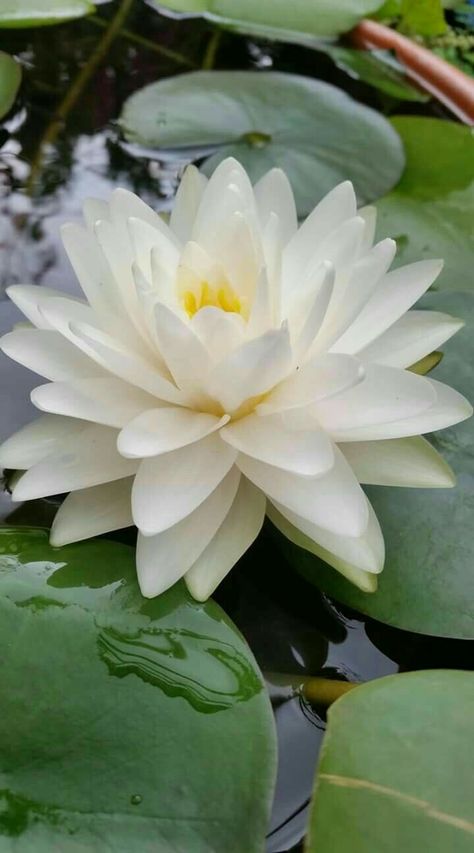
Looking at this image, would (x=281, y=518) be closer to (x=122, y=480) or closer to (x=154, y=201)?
(x=122, y=480)

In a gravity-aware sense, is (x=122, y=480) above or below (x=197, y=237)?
below

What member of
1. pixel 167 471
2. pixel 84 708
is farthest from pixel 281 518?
pixel 84 708

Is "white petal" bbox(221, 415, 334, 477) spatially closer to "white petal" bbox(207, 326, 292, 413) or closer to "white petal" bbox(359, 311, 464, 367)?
"white petal" bbox(207, 326, 292, 413)

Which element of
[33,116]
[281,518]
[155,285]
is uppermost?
[155,285]

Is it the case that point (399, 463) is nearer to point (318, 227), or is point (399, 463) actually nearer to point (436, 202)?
point (318, 227)

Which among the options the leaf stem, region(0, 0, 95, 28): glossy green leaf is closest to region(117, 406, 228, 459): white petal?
the leaf stem

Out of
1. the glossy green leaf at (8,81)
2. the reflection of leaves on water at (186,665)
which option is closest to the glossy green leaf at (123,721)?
the reflection of leaves on water at (186,665)

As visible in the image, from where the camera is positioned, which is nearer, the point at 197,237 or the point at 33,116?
the point at 197,237
